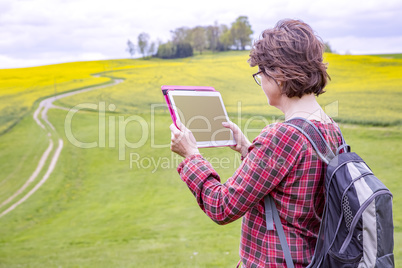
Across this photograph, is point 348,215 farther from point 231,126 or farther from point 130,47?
point 130,47

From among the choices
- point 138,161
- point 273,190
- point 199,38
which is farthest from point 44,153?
point 273,190

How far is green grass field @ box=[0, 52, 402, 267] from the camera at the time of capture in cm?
468

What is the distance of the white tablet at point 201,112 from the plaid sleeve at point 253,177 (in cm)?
20

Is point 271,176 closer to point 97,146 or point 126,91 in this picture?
point 97,146

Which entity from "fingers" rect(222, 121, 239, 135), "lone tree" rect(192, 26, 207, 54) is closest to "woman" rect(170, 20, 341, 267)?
"fingers" rect(222, 121, 239, 135)

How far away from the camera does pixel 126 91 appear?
8688mm

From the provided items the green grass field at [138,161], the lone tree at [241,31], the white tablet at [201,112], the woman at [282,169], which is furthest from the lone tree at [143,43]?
the woman at [282,169]

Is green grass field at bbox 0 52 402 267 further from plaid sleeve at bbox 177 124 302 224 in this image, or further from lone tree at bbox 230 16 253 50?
plaid sleeve at bbox 177 124 302 224

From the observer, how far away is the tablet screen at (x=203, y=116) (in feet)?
4.16

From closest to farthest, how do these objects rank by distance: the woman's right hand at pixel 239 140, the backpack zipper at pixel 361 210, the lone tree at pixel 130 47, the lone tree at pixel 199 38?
the backpack zipper at pixel 361 210 < the woman's right hand at pixel 239 140 < the lone tree at pixel 130 47 < the lone tree at pixel 199 38

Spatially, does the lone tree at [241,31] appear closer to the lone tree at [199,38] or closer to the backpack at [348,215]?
the lone tree at [199,38]

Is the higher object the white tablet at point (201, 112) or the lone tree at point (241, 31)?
the lone tree at point (241, 31)

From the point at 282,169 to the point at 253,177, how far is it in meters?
0.07

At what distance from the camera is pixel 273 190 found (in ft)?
3.42
